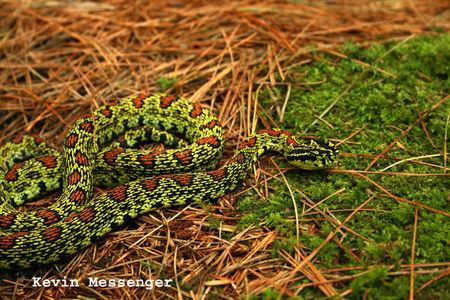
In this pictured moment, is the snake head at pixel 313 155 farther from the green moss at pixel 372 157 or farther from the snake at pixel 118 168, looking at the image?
the green moss at pixel 372 157

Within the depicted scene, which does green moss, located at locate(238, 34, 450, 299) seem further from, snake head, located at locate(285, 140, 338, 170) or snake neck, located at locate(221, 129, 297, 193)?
snake neck, located at locate(221, 129, 297, 193)

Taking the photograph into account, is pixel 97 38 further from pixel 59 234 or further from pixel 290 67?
pixel 59 234

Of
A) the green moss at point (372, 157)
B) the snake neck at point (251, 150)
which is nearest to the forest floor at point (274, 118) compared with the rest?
the green moss at point (372, 157)

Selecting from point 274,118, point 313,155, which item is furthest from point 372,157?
point 274,118

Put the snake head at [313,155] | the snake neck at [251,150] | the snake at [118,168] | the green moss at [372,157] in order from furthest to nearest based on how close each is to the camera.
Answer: the snake neck at [251,150]
the snake head at [313,155]
the snake at [118,168]
the green moss at [372,157]

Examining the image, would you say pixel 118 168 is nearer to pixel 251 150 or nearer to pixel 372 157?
pixel 251 150

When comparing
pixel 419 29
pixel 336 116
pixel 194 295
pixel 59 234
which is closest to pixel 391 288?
pixel 194 295
